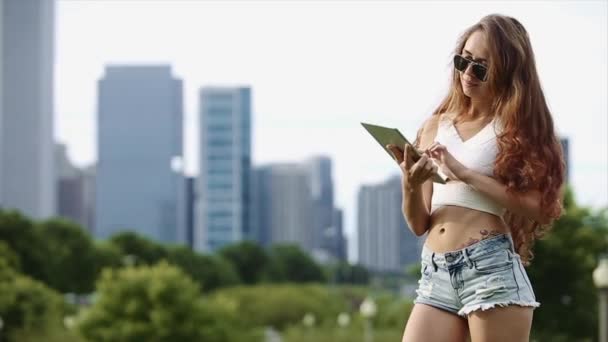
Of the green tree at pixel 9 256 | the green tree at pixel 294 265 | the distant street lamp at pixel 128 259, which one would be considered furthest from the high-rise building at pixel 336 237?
the green tree at pixel 9 256

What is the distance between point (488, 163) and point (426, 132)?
1.21 ft

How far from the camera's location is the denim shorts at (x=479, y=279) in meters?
4.73

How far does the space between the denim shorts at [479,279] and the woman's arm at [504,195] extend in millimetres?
126

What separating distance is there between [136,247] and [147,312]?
34939mm

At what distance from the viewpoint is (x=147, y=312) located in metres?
40.4

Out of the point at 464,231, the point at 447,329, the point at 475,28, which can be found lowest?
the point at 447,329

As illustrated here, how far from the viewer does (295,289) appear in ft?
231

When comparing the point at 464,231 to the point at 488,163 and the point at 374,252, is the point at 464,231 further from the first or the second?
the point at 374,252

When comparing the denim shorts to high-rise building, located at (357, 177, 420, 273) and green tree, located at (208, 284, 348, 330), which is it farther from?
high-rise building, located at (357, 177, 420, 273)

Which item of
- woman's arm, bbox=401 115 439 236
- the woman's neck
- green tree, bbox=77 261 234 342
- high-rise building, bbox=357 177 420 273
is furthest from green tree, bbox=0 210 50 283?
the woman's neck

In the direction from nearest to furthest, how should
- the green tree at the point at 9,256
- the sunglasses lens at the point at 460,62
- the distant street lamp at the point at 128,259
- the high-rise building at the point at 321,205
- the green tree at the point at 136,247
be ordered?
the sunglasses lens at the point at 460,62 < the green tree at the point at 9,256 < the distant street lamp at the point at 128,259 < the green tree at the point at 136,247 < the high-rise building at the point at 321,205

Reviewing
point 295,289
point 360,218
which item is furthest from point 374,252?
point 295,289

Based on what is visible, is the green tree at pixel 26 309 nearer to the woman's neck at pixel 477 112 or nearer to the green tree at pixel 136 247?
the green tree at pixel 136 247

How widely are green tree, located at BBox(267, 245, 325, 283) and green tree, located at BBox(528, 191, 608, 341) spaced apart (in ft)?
230
